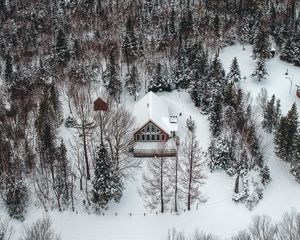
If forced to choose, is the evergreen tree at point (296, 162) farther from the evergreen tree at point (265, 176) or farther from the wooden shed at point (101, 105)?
the wooden shed at point (101, 105)

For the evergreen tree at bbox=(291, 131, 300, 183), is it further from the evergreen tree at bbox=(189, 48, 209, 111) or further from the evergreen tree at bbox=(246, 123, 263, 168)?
the evergreen tree at bbox=(189, 48, 209, 111)

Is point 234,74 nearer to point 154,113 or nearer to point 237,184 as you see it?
point 154,113

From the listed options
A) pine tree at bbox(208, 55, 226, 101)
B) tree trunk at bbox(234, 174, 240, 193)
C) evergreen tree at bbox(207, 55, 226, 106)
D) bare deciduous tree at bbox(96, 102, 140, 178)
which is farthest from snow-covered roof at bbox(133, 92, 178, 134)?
tree trunk at bbox(234, 174, 240, 193)

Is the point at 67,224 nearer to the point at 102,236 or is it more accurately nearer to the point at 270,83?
the point at 102,236

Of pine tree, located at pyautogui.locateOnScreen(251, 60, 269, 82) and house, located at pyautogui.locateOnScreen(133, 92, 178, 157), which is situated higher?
pine tree, located at pyautogui.locateOnScreen(251, 60, 269, 82)

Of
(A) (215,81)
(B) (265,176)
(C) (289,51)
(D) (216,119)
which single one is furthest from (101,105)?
(C) (289,51)

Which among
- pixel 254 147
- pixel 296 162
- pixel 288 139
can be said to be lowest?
pixel 296 162

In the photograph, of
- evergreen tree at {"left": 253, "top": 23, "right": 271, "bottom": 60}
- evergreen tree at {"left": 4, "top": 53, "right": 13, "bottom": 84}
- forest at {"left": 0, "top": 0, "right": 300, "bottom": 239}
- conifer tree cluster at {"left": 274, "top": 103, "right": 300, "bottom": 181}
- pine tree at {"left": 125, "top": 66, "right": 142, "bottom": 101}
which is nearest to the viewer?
forest at {"left": 0, "top": 0, "right": 300, "bottom": 239}
